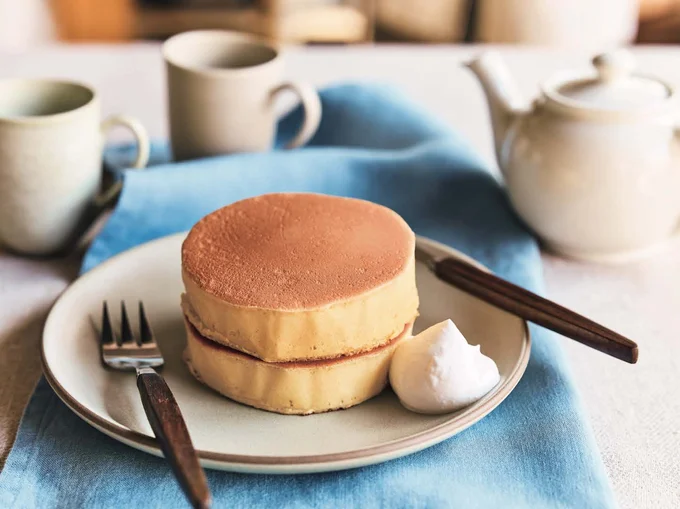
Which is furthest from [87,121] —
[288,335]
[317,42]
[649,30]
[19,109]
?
[649,30]

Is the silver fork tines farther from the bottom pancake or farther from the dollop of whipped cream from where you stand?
the dollop of whipped cream

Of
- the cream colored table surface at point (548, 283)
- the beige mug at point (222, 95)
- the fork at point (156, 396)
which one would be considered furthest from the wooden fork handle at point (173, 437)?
the beige mug at point (222, 95)

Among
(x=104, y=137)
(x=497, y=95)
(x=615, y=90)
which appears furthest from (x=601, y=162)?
(x=104, y=137)

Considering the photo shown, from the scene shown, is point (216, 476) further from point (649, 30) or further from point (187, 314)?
point (649, 30)

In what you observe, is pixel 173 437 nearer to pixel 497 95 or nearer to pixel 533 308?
pixel 533 308

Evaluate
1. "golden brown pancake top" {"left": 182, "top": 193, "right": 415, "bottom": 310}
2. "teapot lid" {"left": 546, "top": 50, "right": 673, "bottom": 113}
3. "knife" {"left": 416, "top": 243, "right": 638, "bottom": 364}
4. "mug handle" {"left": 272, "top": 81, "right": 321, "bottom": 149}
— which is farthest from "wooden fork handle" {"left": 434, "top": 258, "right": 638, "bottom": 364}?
"mug handle" {"left": 272, "top": 81, "right": 321, "bottom": 149}

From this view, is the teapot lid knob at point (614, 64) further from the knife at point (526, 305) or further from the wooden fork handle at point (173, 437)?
the wooden fork handle at point (173, 437)
